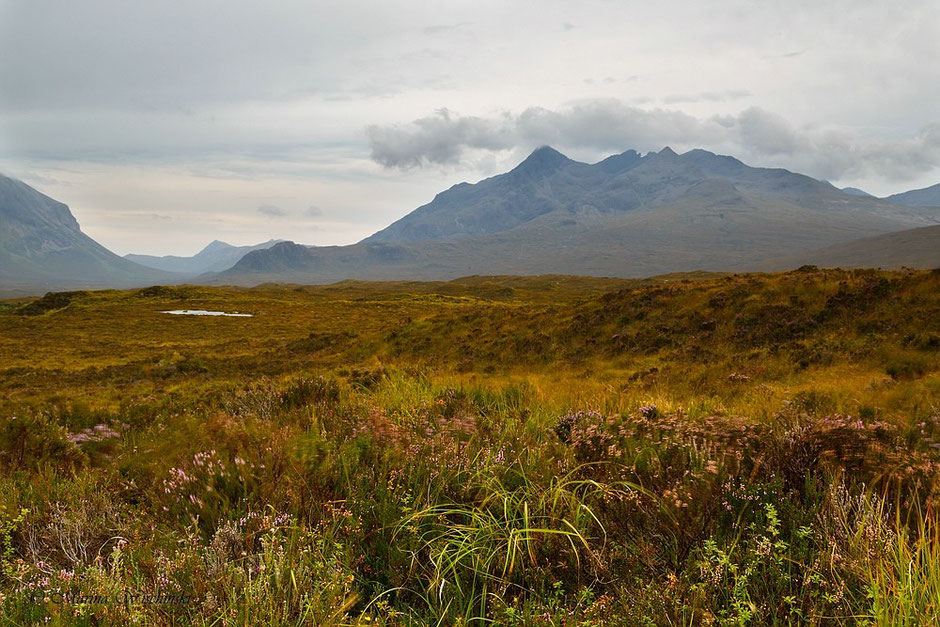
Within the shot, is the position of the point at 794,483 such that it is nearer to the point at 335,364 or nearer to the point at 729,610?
the point at 729,610

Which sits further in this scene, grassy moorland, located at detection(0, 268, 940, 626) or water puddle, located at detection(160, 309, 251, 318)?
water puddle, located at detection(160, 309, 251, 318)

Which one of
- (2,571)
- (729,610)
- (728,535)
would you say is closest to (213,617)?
(2,571)

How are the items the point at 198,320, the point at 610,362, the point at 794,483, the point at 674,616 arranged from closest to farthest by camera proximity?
the point at 674,616 → the point at 794,483 → the point at 610,362 → the point at 198,320

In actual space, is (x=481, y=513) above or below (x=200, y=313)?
above

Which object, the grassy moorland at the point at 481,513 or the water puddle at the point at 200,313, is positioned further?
the water puddle at the point at 200,313

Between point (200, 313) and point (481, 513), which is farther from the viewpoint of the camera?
point (200, 313)

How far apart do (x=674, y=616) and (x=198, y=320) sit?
71.0 meters

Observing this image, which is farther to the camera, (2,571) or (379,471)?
(379,471)

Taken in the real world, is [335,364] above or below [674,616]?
below

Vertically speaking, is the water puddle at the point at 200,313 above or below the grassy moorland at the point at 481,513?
below

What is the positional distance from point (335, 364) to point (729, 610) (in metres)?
24.0

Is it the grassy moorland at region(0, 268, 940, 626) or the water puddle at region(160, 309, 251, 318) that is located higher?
the grassy moorland at region(0, 268, 940, 626)

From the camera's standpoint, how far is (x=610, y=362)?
53.5ft

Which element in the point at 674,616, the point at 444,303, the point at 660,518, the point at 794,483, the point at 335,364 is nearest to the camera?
the point at 674,616
